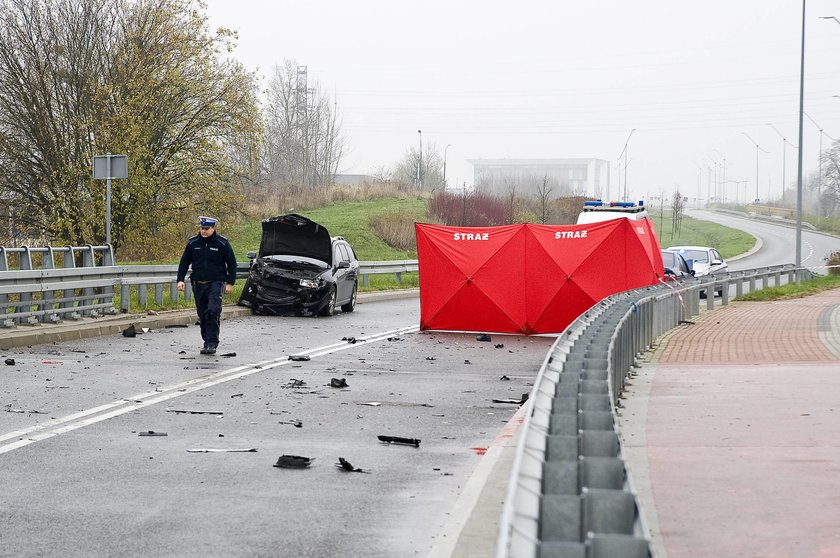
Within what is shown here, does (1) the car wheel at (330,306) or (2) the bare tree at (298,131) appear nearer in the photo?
(1) the car wheel at (330,306)

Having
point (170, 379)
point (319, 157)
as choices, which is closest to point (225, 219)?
point (170, 379)

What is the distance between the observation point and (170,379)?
13250 millimetres

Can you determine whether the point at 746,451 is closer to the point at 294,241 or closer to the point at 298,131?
the point at 294,241

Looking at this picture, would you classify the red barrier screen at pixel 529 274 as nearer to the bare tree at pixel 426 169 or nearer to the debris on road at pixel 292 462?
the debris on road at pixel 292 462

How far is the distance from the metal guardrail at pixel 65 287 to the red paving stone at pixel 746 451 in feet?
31.6

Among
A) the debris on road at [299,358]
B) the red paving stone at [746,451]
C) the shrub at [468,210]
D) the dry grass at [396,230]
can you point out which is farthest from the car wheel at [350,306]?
the shrub at [468,210]

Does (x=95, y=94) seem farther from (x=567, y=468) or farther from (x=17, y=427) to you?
(x=567, y=468)

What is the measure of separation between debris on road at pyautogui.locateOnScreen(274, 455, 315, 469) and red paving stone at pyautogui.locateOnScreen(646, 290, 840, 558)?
7.54ft

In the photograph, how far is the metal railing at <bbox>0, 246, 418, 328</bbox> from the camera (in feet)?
61.3

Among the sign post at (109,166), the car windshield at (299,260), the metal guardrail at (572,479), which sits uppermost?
the sign post at (109,166)

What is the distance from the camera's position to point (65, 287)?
19.6 metres

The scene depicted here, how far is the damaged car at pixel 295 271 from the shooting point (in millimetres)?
24453

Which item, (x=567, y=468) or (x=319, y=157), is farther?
(x=319, y=157)

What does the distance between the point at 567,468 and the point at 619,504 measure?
587 mm
